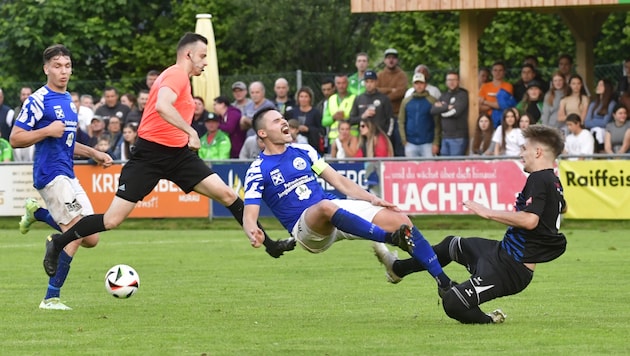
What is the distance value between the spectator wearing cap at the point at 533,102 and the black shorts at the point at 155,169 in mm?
10720

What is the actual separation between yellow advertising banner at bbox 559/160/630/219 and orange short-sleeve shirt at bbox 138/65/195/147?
9.68 meters

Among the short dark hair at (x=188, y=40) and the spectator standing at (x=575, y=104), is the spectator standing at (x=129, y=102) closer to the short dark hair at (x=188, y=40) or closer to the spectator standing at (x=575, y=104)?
the spectator standing at (x=575, y=104)


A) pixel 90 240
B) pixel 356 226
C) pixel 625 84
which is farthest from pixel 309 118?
pixel 356 226

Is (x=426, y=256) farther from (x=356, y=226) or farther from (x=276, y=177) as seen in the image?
(x=276, y=177)

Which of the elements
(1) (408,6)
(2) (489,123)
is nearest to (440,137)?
(2) (489,123)

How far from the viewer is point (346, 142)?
72.0 ft

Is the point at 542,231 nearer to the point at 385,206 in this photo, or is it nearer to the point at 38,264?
the point at 385,206

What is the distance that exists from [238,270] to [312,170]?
4.58 meters

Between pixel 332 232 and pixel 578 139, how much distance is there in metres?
10.8

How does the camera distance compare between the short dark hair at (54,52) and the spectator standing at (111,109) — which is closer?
the short dark hair at (54,52)

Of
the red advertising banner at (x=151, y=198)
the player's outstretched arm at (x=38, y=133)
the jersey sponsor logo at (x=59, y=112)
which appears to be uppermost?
the jersey sponsor logo at (x=59, y=112)

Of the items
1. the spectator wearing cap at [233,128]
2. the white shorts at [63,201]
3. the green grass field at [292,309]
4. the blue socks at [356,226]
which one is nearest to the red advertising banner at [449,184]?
the green grass field at [292,309]

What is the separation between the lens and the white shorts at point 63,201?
38.1 ft

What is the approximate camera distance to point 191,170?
38.3 feet
